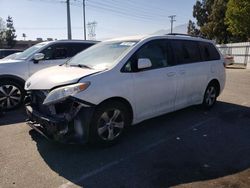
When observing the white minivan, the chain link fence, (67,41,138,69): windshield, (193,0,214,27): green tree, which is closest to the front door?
the white minivan

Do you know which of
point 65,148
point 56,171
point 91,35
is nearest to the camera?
point 56,171

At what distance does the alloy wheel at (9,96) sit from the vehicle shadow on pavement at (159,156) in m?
2.27

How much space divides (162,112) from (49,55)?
3899mm

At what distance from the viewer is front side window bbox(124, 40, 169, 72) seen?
4852 millimetres

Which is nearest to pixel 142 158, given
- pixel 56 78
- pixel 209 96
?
pixel 56 78

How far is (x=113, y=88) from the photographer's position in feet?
14.7

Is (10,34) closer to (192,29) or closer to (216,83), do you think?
(192,29)

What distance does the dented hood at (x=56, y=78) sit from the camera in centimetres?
433

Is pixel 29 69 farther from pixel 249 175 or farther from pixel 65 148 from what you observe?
pixel 249 175

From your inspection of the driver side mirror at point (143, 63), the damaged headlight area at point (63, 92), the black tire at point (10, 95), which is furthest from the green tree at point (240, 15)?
the damaged headlight area at point (63, 92)

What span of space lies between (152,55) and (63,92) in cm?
199

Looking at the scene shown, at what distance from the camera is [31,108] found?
4.77 m

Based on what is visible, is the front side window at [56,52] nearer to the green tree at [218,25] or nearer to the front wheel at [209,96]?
the front wheel at [209,96]

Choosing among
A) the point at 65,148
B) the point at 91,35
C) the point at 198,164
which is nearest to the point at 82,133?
the point at 65,148
